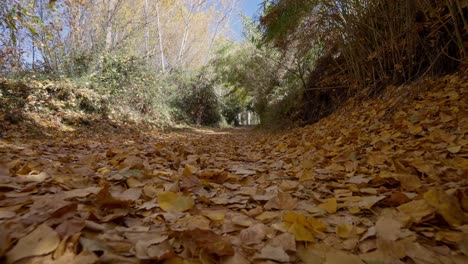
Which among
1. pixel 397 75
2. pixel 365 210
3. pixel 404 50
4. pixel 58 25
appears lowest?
pixel 365 210

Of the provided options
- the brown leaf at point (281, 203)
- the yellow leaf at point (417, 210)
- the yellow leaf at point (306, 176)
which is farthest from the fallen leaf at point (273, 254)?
the yellow leaf at point (306, 176)

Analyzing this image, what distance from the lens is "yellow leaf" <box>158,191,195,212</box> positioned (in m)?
1.01

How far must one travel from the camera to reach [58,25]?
7949 millimetres

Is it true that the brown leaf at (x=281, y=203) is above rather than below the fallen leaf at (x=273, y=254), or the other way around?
above

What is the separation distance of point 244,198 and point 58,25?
909 centimetres

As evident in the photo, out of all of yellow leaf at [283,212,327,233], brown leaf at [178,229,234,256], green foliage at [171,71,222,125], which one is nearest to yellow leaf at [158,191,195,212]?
brown leaf at [178,229,234,256]

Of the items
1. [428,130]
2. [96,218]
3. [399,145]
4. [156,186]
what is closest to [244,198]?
[156,186]

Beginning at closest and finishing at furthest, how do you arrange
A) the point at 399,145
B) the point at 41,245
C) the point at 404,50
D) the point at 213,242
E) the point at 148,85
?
the point at 41,245 → the point at 213,242 → the point at 399,145 → the point at 404,50 → the point at 148,85

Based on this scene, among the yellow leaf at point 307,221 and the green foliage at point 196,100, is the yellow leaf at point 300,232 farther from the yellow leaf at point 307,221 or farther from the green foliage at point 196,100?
the green foliage at point 196,100

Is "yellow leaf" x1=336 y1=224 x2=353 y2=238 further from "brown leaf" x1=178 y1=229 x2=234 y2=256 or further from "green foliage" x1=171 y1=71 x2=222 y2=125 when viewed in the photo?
"green foliage" x1=171 y1=71 x2=222 y2=125

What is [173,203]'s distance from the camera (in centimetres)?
104

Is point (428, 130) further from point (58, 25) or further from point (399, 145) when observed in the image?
point (58, 25)

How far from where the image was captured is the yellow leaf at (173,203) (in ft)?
3.31

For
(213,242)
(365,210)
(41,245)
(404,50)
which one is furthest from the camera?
(404,50)
